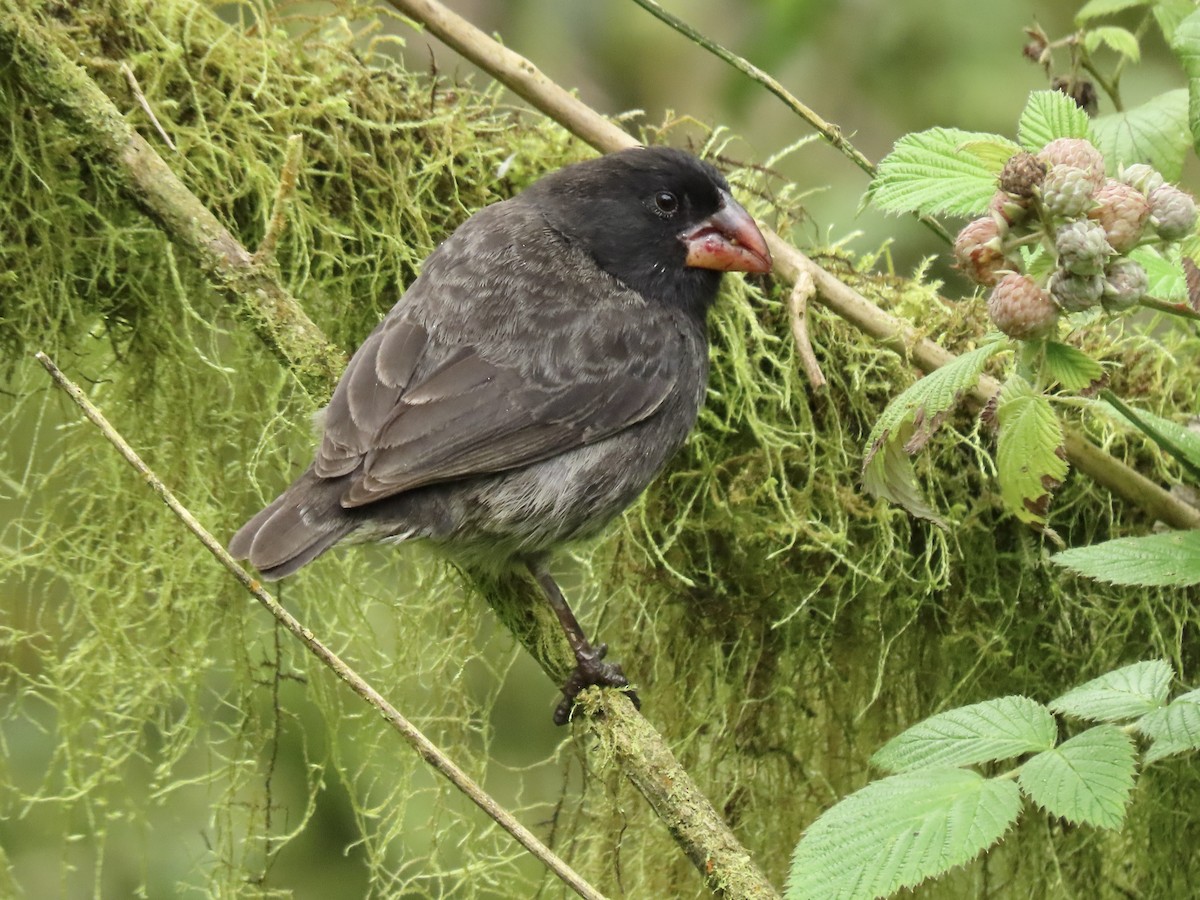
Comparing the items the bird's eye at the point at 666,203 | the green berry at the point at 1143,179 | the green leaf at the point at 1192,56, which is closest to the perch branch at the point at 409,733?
the green berry at the point at 1143,179

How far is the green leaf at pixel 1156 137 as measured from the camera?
2.71 metres

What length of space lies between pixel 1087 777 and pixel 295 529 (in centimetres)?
171

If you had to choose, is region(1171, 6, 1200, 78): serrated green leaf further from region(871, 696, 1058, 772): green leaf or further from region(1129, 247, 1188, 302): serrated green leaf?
region(871, 696, 1058, 772): green leaf

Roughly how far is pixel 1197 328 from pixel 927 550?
2.55 ft

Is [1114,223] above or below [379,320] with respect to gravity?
above

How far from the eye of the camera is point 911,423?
103 inches

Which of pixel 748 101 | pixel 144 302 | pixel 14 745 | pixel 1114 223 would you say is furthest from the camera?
pixel 14 745

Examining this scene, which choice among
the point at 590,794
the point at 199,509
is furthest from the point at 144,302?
the point at 590,794

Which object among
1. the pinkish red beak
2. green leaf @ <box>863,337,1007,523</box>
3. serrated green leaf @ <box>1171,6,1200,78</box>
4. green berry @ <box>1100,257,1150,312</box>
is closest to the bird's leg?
green leaf @ <box>863,337,1007,523</box>

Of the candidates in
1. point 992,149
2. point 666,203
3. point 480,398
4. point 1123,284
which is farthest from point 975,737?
point 666,203

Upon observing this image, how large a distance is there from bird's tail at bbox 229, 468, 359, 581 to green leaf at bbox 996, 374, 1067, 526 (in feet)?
4.74

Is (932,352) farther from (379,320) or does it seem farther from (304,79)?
(304,79)

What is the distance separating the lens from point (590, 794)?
11.7 ft

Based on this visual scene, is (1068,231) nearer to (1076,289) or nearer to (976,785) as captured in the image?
(1076,289)
